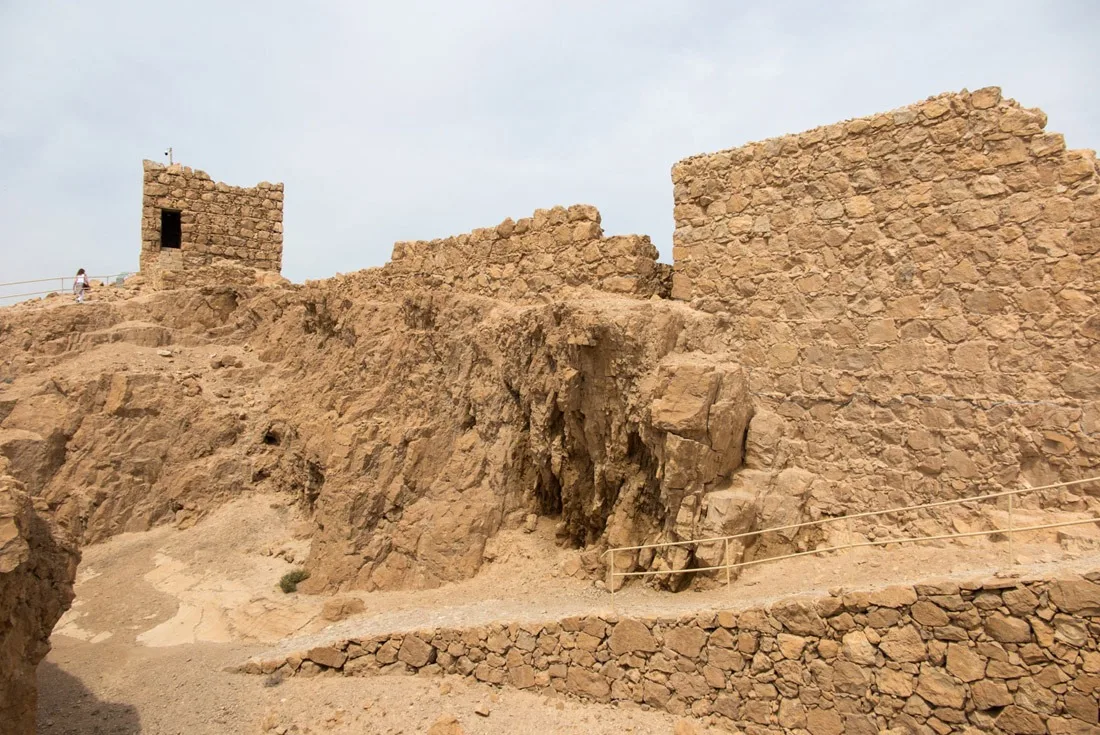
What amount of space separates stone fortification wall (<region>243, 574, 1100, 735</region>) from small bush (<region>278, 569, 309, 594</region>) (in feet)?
12.0

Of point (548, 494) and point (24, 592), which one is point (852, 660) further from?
point (24, 592)

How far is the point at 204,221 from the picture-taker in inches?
691

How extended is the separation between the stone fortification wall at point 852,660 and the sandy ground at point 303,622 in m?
0.25

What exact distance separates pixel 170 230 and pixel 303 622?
1252cm

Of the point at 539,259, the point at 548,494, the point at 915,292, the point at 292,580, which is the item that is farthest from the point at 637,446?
the point at 292,580

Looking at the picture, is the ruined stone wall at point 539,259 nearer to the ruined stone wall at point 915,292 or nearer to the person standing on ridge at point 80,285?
the ruined stone wall at point 915,292

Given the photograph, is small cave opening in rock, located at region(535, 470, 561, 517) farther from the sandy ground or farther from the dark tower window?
the dark tower window

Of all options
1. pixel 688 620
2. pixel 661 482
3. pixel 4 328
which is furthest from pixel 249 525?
pixel 688 620

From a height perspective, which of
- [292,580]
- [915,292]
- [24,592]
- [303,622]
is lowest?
[303,622]

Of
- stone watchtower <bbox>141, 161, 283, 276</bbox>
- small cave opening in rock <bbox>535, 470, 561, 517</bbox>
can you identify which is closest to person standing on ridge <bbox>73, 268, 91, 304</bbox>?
stone watchtower <bbox>141, 161, 283, 276</bbox>

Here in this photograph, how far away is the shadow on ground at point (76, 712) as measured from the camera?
25.0 ft

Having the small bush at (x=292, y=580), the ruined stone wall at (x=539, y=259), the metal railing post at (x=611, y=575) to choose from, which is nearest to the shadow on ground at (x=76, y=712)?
the small bush at (x=292, y=580)

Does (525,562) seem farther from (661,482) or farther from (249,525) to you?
(249,525)

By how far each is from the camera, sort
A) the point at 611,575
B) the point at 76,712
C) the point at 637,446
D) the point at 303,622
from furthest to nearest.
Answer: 1. the point at 303,622
2. the point at 637,446
3. the point at 611,575
4. the point at 76,712
